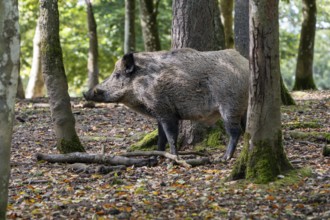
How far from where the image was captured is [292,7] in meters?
39.4

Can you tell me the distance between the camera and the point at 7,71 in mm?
6309

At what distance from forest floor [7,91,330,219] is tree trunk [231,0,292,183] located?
209mm

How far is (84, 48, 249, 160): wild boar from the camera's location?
35.5ft

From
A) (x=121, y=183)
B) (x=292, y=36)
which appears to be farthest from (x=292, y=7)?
(x=121, y=183)

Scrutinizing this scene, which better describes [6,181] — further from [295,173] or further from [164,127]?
[164,127]

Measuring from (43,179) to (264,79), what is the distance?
12.3 feet

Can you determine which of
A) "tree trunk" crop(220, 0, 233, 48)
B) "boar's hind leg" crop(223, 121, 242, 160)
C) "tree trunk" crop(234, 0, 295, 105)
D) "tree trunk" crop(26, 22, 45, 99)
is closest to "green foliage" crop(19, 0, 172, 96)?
"tree trunk" crop(26, 22, 45, 99)

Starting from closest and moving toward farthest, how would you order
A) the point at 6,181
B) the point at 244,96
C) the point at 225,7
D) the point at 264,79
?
the point at 6,181
the point at 264,79
the point at 244,96
the point at 225,7

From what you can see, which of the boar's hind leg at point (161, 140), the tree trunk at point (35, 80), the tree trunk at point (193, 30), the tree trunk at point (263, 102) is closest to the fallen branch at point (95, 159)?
the boar's hind leg at point (161, 140)

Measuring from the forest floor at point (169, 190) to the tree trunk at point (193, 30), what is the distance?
735 millimetres

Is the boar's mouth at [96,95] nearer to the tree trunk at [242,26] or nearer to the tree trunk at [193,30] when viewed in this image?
the tree trunk at [193,30]

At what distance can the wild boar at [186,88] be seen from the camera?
35.5 ft

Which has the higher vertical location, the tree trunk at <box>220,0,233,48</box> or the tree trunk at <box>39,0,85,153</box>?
the tree trunk at <box>220,0,233,48</box>

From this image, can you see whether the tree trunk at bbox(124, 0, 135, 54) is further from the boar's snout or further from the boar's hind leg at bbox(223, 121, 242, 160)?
the boar's hind leg at bbox(223, 121, 242, 160)
